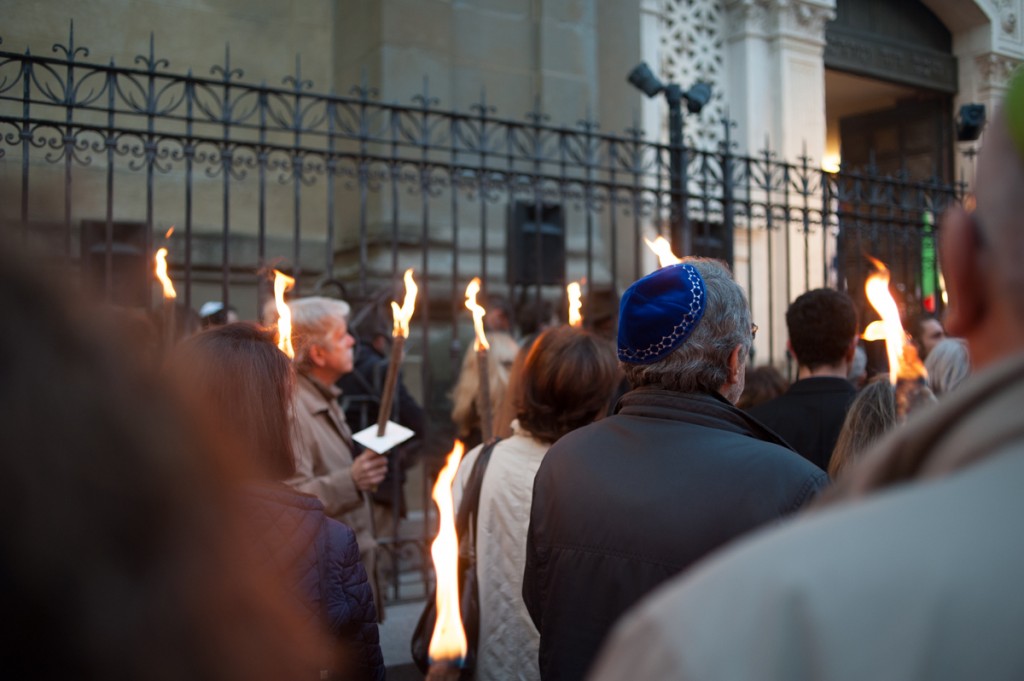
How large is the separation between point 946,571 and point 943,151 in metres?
14.6

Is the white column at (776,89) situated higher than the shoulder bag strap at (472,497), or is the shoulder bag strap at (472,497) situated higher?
the white column at (776,89)

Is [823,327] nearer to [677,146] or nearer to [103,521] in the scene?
[103,521]

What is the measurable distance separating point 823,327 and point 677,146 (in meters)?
3.52

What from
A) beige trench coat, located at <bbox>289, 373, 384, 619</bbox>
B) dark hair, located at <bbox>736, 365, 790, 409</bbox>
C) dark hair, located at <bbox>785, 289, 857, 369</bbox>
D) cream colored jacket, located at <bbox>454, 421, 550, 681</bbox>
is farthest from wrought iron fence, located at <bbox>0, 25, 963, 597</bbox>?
cream colored jacket, located at <bbox>454, 421, 550, 681</bbox>

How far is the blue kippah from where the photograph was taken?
227 cm

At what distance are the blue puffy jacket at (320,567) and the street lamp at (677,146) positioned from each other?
16.4ft

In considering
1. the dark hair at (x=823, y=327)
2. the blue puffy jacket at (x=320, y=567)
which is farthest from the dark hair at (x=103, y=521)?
the dark hair at (x=823, y=327)

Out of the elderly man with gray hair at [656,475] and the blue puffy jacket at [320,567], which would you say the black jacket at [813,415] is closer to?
the elderly man with gray hair at [656,475]

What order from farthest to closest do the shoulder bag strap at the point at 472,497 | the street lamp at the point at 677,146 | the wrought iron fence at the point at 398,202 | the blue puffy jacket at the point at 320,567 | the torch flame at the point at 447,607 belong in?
the street lamp at the point at 677,146 < the wrought iron fence at the point at 398,202 < the shoulder bag strap at the point at 472,497 < the blue puffy jacket at the point at 320,567 < the torch flame at the point at 447,607

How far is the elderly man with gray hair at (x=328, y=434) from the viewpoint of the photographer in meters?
3.74

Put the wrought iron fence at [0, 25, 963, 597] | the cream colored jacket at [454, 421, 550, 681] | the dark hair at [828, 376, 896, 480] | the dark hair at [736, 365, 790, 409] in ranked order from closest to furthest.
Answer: the dark hair at [828, 376, 896, 480], the cream colored jacket at [454, 421, 550, 681], the dark hair at [736, 365, 790, 409], the wrought iron fence at [0, 25, 963, 597]

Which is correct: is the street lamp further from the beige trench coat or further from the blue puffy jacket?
the blue puffy jacket

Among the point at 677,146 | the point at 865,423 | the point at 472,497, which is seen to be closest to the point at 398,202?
the point at 677,146

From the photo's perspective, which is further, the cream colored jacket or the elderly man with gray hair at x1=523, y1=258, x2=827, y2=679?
the cream colored jacket
